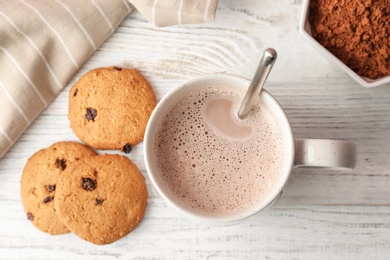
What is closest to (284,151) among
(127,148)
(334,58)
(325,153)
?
(325,153)

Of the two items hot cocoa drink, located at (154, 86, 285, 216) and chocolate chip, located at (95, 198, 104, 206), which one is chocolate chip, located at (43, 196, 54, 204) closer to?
chocolate chip, located at (95, 198, 104, 206)

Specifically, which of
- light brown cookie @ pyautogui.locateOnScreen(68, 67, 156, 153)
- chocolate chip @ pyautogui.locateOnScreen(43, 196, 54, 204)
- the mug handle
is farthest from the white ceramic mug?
chocolate chip @ pyautogui.locateOnScreen(43, 196, 54, 204)

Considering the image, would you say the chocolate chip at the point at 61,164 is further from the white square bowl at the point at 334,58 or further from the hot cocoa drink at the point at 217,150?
the white square bowl at the point at 334,58

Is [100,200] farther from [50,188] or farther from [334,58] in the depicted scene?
[334,58]

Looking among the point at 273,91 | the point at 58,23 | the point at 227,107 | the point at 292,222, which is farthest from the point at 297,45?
the point at 58,23

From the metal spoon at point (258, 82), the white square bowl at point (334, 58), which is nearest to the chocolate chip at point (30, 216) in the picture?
the metal spoon at point (258, 82)

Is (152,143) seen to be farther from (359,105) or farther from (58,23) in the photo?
(359,105)
